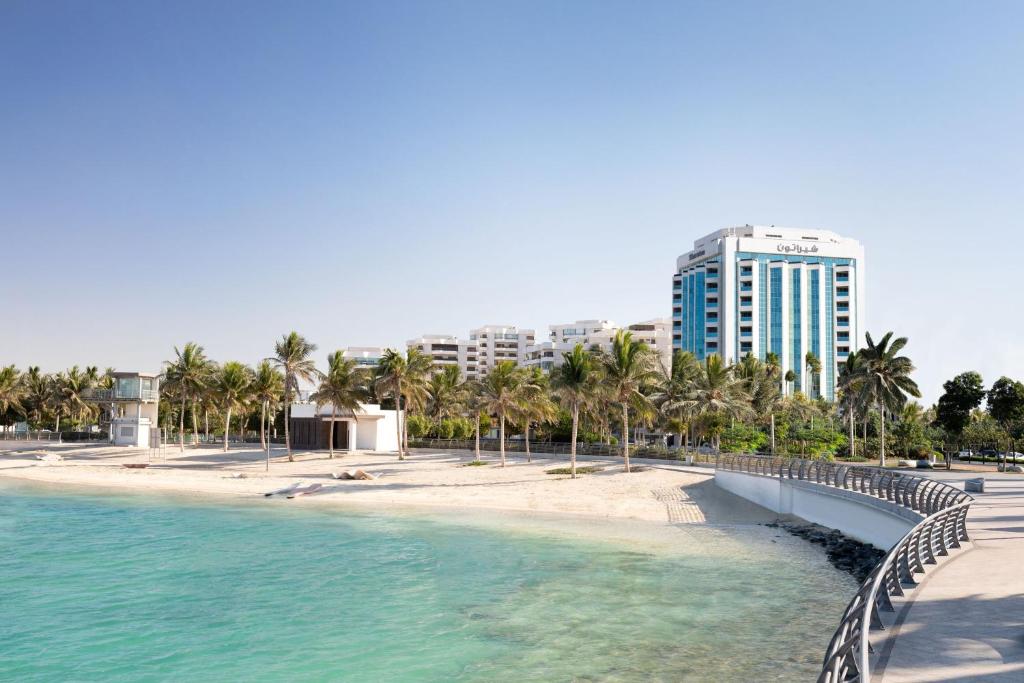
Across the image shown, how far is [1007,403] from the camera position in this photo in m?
78.8

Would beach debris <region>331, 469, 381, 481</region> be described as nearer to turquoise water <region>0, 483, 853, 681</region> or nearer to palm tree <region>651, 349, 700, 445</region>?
turquoise water <region>0, 483, 853, 681</region>

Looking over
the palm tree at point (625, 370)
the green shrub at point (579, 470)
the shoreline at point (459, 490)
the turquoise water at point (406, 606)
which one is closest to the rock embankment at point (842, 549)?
the turquoise water at point (406, 606)

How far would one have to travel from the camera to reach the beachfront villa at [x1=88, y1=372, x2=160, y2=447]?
8688 cm

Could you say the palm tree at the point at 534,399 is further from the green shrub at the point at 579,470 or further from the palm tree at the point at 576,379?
the palm tree at the point at 576,379

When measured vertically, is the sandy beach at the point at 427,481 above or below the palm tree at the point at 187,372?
below

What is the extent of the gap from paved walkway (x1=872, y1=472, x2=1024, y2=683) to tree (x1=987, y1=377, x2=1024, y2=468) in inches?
2731

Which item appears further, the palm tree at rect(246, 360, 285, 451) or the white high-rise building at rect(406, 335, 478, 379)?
the white high-rise building at rect(406, 335, 478, 379)

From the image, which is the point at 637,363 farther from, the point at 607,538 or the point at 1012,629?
the point at 1012,629

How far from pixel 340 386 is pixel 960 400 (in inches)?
2606

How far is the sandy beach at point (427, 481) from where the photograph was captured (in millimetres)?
43875

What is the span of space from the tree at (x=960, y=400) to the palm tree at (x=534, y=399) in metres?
45.2

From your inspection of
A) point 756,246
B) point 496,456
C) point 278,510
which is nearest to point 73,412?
point 496,456

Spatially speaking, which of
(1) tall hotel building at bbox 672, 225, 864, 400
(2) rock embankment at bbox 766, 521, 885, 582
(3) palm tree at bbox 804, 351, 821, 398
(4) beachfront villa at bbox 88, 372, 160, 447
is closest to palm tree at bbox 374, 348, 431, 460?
(4) beachfront villa at bbox 88, 372, 160, 447

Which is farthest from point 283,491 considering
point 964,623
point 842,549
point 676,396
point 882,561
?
point 964,623
